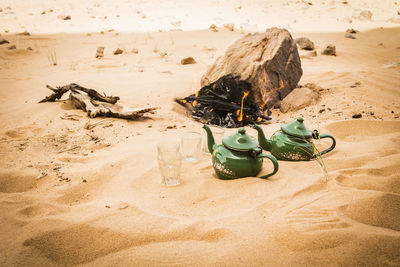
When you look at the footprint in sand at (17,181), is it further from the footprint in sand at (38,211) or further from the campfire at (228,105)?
the campfire at (228,105)

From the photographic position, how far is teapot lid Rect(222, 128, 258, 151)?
6.35ft

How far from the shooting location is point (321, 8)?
15242 millimetres

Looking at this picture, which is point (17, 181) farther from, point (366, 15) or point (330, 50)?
point (366, 15)

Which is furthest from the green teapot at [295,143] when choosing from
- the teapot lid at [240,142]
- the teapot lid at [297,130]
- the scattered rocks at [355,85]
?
the scattered rocks at [355,85]

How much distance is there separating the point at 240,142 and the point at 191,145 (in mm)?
646

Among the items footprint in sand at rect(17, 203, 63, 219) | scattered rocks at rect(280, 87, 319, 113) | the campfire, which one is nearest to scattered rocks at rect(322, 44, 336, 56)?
scattered rocks at rect(280, 87, 319, 113)

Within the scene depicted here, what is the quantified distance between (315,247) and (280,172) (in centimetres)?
86

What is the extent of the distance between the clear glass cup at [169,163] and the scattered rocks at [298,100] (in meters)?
2.59

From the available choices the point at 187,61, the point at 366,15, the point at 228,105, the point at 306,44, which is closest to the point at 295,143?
the point at 228,105

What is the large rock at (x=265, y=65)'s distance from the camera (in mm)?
4121

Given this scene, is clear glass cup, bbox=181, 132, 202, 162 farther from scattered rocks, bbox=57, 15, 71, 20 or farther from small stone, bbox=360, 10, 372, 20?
small stone, bbox=360, 10, 372, 20

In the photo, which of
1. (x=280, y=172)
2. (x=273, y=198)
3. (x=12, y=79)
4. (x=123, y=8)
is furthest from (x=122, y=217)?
(x=123, y=8)

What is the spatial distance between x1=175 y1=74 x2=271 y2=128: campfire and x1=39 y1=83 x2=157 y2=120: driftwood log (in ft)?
2.44

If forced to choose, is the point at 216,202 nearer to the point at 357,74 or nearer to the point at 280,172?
the point at 280,172
